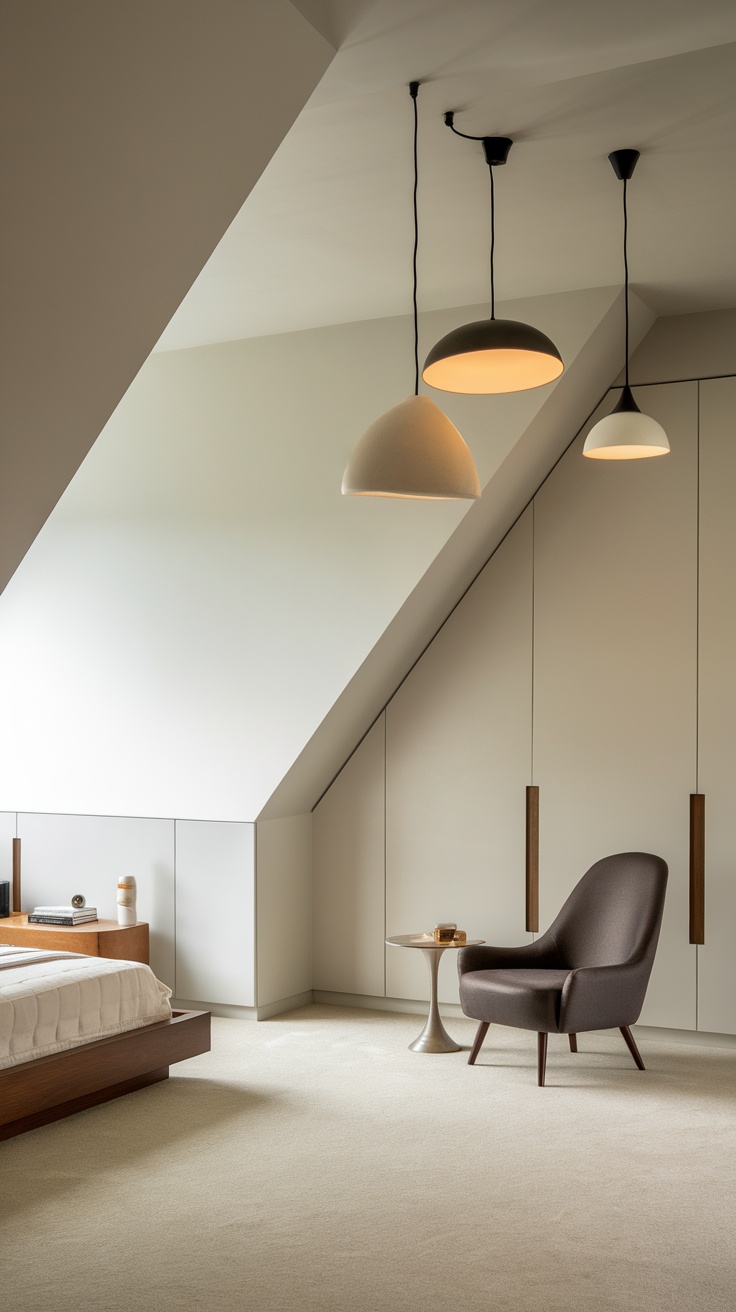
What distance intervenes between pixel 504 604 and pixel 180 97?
412cm

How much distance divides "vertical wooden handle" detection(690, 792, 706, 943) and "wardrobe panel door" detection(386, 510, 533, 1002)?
34.2 inches

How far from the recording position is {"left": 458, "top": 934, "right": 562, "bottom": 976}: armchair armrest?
5438 millimetres

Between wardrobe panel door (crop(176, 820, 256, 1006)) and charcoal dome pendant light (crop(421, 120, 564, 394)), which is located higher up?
charcoal dome pendant light (crop(421, 120, 564, 394))

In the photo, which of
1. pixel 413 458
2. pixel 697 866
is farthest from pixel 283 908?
pixel 413 458

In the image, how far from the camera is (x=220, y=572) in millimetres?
6258

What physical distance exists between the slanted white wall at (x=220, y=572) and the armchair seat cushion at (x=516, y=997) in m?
1.55

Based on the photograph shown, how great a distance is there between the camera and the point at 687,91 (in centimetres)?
372

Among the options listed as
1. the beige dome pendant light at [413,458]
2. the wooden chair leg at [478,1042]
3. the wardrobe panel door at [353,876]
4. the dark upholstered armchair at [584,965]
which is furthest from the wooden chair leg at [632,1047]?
the beige dome pendant light at [413,458]

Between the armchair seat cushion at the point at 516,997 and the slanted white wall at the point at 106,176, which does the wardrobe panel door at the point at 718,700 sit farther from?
the slanted white wall at the point at 106,176

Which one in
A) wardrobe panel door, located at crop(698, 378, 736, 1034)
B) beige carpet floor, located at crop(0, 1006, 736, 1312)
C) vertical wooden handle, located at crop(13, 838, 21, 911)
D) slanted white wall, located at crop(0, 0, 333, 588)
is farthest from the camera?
vertical wooden handle, located at crop(13, 838, 21, 911)

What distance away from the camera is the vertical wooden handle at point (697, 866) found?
5789mm

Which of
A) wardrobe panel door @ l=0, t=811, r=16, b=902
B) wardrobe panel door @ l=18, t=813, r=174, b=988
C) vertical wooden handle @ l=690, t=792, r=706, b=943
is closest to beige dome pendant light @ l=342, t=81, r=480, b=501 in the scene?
vertical wooden handle @ l=690, t=792, r=706, b=943

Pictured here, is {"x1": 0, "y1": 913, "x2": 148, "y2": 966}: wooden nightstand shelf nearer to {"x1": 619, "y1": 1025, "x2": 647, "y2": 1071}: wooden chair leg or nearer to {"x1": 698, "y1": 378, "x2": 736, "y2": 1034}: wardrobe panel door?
{"x1": 619, "y1": 1025, "x2": 647, "y2": 1071}: wooden chair leg

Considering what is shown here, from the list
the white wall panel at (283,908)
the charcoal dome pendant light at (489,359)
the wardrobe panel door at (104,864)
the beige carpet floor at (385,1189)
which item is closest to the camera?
the beige carpet floor at (385,1189)
